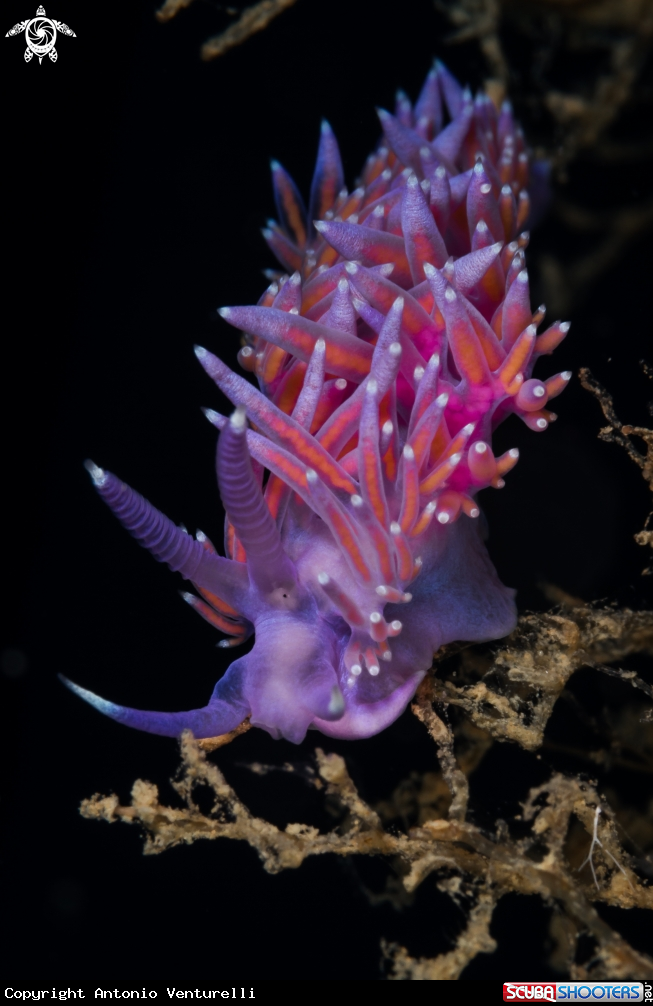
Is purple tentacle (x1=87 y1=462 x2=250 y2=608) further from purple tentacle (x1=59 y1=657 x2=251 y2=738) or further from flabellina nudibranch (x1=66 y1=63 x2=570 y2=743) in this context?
purple tentacle (x1=59 y1=657 x2=251 y2=738)

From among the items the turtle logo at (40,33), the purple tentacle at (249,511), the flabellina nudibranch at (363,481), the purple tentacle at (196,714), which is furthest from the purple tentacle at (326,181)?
the purple tentacle at (196,714)

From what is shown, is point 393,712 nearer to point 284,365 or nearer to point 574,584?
point 574,584

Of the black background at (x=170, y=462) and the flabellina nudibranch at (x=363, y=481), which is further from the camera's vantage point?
the black background at (x=170, y=462)

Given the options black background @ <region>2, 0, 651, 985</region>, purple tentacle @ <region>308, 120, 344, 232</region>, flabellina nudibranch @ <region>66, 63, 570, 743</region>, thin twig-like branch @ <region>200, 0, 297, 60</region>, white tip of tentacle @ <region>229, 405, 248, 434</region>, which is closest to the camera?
white tip of tentacle @ <region>229, 405, 248, 434</region>

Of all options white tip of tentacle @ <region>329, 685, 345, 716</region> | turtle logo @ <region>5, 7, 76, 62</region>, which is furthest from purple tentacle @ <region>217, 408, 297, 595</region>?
turtle logo @ <region>5, 7, 76, 62</region>

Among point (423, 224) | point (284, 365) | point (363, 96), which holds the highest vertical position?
point (363, 96)

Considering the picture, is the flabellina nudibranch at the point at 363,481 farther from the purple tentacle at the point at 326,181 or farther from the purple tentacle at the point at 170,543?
the purple tentacle at the point at 326,181

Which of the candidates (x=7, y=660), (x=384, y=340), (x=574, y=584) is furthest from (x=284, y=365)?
(x=7, y=660)

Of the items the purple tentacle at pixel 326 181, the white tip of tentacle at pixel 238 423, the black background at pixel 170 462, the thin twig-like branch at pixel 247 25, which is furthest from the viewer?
the thin twig-like branch at pixel 247 25
